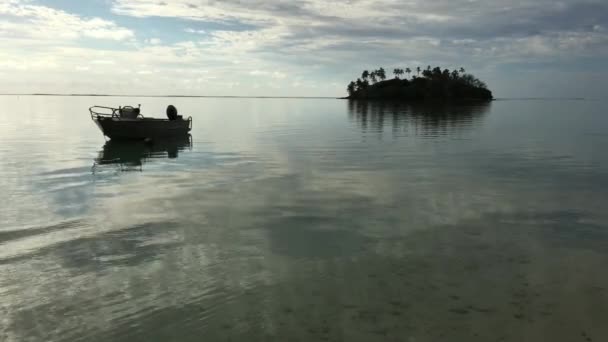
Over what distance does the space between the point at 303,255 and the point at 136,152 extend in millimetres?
22557

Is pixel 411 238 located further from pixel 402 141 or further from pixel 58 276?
pixel 402 141

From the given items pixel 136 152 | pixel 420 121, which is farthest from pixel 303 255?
pixel 420 121

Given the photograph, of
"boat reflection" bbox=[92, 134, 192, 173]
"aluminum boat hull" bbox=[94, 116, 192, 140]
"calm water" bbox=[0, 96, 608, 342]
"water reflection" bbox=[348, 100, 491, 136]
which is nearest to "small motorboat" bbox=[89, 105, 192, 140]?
"aluminum boat hull" bbox=[94, 116, 192, 140]

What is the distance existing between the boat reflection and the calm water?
338 centimetres

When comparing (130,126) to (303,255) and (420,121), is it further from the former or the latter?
(420,121)

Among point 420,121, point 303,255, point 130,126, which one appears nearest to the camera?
point 303,255

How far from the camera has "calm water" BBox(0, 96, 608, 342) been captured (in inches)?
260

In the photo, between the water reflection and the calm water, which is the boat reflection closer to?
the calm water

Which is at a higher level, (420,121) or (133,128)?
(420,121)

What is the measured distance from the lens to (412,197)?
1523cm

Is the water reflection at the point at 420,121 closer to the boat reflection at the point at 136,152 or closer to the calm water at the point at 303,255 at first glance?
the boat reflection at the point at 136,152

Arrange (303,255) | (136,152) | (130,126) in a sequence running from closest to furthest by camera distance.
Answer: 1. (303,255)
2. (136,152)
3. (130,126)

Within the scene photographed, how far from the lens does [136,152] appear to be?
2900 centimetres

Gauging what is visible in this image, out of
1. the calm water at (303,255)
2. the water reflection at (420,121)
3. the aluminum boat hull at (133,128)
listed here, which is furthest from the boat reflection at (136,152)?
the water reflection at (420,121)
